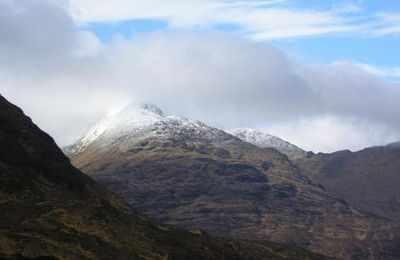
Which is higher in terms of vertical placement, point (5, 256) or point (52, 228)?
Result: point (52, 228)

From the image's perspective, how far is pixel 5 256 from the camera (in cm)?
16425

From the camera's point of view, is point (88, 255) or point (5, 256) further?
point (88, 255)

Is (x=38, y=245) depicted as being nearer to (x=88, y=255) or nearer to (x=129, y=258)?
(x=88, y=255)

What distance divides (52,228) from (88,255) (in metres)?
21.8

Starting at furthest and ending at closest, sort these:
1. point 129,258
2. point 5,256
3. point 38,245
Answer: point 129,258 < point 38,245 < point 5,256

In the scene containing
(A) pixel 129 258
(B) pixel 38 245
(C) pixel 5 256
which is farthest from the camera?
(A) pixel 129 258

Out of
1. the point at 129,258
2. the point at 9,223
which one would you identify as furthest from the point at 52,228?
the point at 129,258

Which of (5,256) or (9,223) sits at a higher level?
(9,223)

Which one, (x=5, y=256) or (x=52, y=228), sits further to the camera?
(x=52, y=228)

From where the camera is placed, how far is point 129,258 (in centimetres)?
19338

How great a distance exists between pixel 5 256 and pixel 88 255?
83.0ft

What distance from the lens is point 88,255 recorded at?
18300cm

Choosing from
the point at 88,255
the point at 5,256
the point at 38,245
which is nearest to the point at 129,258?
the point at 88,255

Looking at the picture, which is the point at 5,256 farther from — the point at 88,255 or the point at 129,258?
the point at 129,258
